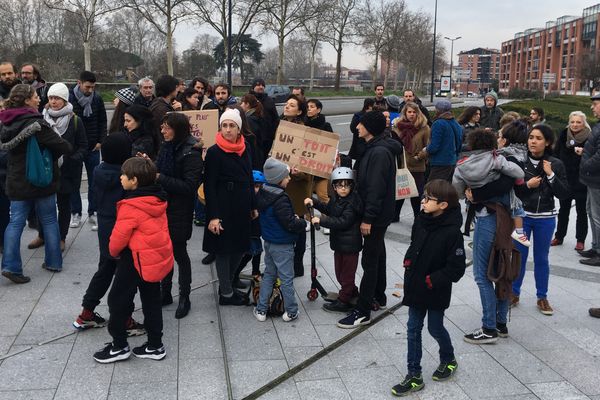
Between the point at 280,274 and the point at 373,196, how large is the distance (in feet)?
3.43

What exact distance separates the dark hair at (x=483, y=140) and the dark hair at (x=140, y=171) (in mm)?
2419

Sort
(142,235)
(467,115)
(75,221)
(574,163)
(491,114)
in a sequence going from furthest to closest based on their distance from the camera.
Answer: (491,114) < (467,115) < (75,221) < (574,163) < (142,235)

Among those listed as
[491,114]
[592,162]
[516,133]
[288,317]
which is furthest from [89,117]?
[491,114]

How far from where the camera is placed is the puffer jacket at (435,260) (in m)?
3.56

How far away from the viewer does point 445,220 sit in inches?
142

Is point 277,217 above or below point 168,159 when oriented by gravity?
below

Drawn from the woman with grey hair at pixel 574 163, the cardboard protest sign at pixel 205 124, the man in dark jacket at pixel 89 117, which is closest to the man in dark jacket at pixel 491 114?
the woman with grey hair at pixel 574 163

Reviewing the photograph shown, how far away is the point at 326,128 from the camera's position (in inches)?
270

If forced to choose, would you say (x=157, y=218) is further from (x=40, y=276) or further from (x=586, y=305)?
(x=586, y=305)

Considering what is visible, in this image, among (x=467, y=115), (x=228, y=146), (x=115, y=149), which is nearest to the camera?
(x=115, y=149)

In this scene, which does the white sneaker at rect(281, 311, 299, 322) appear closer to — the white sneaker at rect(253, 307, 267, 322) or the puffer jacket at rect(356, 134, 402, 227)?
the white sneaker at rect(253, 307, 267, 322)

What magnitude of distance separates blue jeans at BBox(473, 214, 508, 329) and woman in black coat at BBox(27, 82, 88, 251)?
170 inches

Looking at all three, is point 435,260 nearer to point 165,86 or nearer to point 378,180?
point 378,180

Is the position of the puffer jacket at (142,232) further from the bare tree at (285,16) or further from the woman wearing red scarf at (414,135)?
the bare tree at (285,16)
